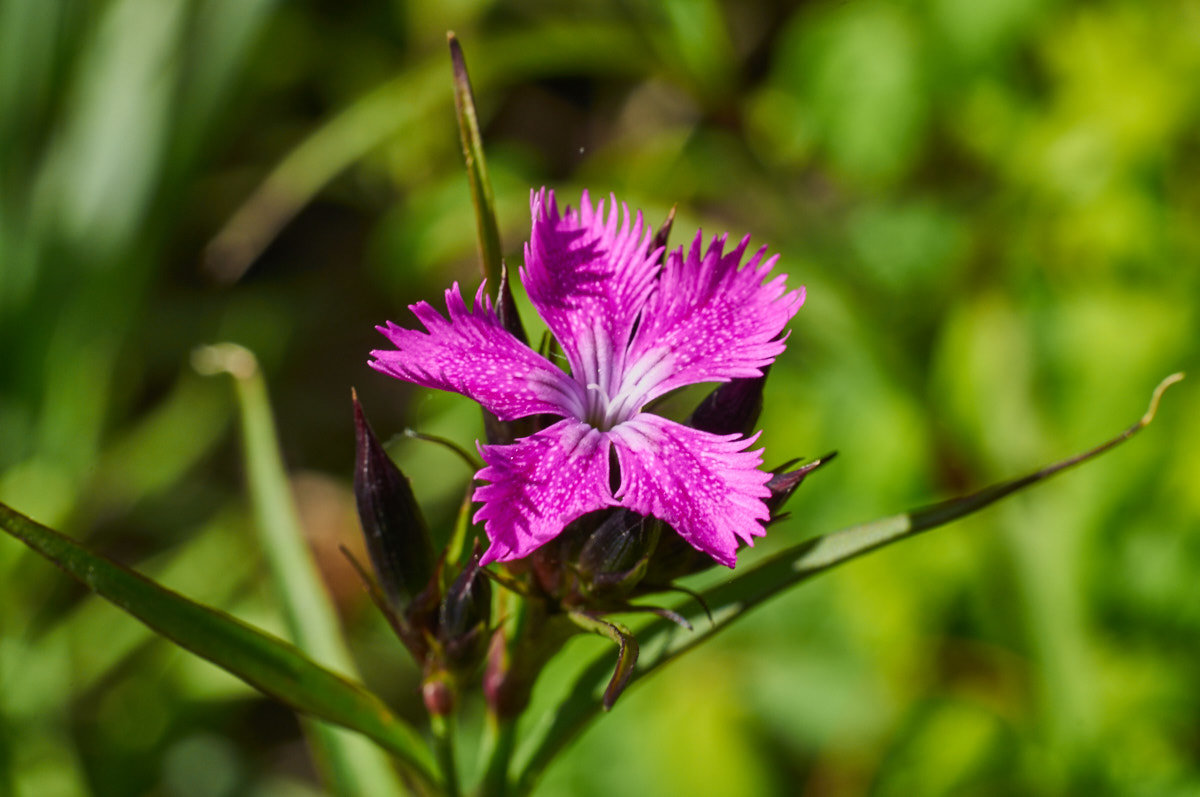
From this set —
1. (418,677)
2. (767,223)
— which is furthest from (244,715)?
(767,223)

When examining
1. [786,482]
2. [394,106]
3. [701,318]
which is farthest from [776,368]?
[786,482]

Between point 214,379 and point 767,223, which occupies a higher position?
point 767,223

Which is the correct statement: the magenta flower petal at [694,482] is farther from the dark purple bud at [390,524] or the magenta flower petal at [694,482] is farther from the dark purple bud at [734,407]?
the dark purple bud at [390,524]

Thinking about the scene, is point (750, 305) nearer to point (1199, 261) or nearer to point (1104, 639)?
point (1104, 639)

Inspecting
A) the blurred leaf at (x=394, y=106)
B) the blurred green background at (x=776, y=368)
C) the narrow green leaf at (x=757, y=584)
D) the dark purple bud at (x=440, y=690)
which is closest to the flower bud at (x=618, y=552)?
the narrow green leaf at (x=757, y=584)

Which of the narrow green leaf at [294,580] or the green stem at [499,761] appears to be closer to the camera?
the green stem at [499,761]
